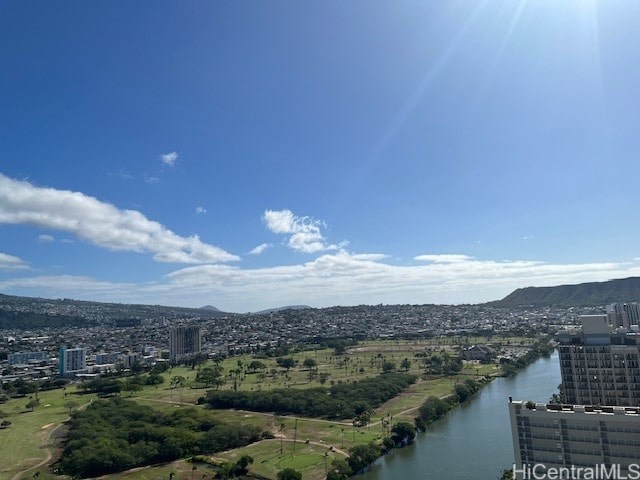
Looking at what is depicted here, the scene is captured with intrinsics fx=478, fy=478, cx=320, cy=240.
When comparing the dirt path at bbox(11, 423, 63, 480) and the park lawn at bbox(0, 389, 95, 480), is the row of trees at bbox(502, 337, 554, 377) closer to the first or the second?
the dirt path at bbox(11, 423, 63, 480)

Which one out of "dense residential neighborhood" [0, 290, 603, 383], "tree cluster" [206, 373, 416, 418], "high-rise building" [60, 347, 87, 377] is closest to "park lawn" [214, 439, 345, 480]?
"tree cluster" [206, 373, 416, 418]

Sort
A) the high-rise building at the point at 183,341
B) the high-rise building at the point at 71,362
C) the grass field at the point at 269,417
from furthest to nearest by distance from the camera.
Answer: the high-rise building at the point at 183,341
the high-rise building at the point at 71,362
the grass field at the point at 269,417

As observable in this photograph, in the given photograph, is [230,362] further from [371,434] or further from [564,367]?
[564,367]

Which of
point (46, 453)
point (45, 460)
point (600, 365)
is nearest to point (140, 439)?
point (45, 460)

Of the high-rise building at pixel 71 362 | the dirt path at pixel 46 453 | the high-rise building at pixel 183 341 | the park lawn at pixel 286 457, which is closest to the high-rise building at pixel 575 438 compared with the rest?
the park lawn at pixel 286 457

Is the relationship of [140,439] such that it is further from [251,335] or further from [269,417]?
[251,335]

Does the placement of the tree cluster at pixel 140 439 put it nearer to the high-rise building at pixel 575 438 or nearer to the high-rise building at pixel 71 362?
the high-rise building at pixel 575 438
